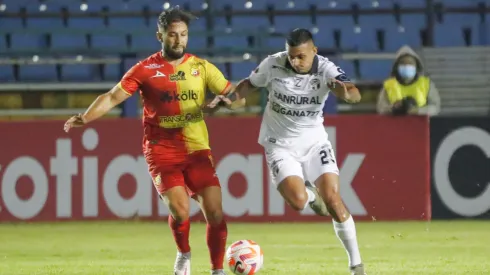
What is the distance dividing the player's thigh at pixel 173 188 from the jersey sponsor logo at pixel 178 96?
492 mm

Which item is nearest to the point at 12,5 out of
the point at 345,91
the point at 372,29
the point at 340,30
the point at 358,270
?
the point at 340,30

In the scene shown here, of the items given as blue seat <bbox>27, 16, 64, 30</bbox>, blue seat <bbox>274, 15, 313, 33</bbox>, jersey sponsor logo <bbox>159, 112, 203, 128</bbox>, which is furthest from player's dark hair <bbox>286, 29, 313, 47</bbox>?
blue seat <bbox>27, 16, 64, 30</bbox>

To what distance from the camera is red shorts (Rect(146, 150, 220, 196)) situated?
8602 mm

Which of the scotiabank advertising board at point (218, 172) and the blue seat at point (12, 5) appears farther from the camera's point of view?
the blue seat at point (12, 5)

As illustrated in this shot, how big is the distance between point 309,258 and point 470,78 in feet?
26.3

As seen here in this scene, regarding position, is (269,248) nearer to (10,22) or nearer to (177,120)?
(177,120)

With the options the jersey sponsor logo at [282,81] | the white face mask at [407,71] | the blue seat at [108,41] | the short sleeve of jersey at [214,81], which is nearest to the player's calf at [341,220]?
the jersey sponsor logo at [282,81]

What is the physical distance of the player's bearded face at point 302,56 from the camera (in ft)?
28.4

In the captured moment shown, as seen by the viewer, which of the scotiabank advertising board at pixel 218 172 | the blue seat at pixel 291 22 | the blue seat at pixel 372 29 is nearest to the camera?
the scotiabank advertising board at pixel 218 172

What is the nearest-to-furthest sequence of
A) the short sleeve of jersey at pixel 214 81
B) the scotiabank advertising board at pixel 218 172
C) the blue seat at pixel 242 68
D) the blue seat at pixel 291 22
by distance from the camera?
the short sleeve of jersey at pixel 214 81 → the scotiabank advertising board at pixel 218 172 → the blue seat at pixel 242 68 → the blue seat at pixel 291 22

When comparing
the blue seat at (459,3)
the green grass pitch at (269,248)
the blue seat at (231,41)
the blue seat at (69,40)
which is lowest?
the green grass pitch at (269,248)

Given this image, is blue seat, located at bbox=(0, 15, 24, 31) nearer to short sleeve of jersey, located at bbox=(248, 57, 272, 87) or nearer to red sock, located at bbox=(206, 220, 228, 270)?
short sleeve of jersey, located at bbox=(248, 57, 272, 87)

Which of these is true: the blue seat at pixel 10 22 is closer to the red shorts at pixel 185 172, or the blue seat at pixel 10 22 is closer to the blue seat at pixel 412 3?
the blue seat at pixel 412 3

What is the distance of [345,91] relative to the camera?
8438 mm
